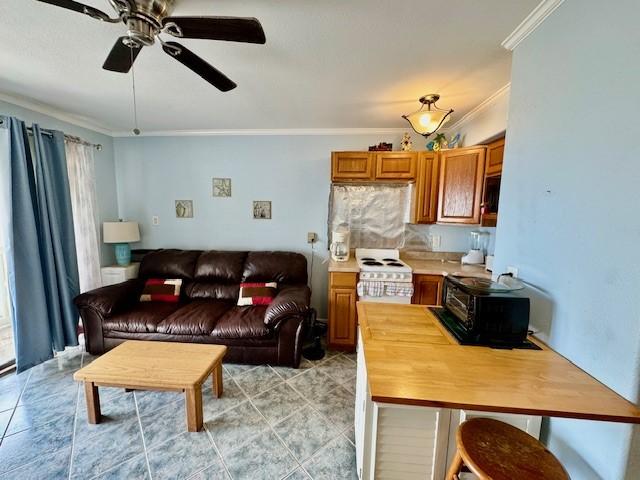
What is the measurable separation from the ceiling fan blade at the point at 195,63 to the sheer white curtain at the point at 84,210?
2392mm

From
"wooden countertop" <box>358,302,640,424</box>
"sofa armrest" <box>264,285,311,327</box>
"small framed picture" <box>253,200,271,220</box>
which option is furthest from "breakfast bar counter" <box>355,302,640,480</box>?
"small framed picture" <box>253,200,271,220</box>

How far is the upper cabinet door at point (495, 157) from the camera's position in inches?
82.7

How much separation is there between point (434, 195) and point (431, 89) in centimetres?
105

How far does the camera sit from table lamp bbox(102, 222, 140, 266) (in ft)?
9.69

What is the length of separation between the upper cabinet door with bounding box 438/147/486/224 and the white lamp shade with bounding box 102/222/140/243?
3.63 m

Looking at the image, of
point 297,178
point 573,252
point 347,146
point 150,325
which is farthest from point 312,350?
point 347,146

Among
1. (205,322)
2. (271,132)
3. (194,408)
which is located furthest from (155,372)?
(271,132)

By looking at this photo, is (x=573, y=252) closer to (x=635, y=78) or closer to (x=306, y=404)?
(x=635, y=78)

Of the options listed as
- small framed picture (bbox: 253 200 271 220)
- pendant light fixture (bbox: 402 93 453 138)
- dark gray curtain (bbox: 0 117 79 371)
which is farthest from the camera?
small framed picture (bbox: 253 200 271 220)

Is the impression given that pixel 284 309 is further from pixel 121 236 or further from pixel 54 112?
pixel 54 112

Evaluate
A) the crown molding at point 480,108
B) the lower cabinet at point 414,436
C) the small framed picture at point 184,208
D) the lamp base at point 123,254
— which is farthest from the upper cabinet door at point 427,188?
the lamp base at point 123,254

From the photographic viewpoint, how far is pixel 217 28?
105 cm

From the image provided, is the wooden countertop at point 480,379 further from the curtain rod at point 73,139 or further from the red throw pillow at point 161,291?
the curtain rod at point 73,139

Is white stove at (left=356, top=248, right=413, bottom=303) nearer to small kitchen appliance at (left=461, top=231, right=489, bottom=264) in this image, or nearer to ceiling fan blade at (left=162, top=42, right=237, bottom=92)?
small kitchen appliance at (left=461, top=231, right=489, bottom=264)
